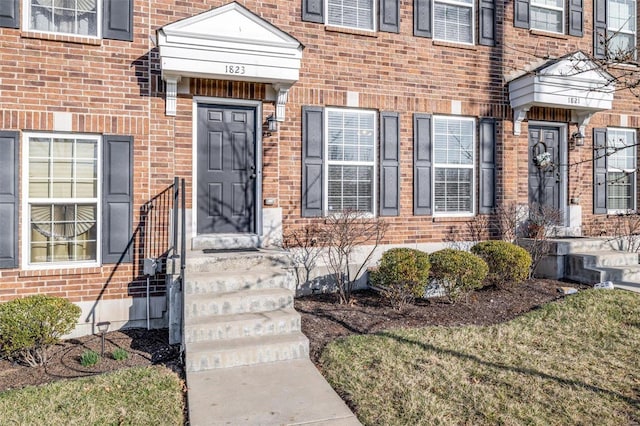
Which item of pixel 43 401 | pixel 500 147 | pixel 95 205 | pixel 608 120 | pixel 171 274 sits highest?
pixel 608 120

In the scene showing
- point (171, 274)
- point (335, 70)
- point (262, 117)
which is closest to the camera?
point (171, 274)

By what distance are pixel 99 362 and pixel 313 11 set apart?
18.0 feet

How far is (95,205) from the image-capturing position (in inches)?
221

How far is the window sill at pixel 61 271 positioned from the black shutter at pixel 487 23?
7022 millimetres

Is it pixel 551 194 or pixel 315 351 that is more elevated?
pixel 551 194

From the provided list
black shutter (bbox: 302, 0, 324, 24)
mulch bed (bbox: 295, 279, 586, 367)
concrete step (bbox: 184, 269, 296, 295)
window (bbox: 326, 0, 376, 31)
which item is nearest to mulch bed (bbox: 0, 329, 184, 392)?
concrete step (bbox: 184, 269, 296, 295)

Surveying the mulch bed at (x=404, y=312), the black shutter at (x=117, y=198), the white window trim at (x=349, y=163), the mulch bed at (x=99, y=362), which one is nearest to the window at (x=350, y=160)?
the white window trim at (x=349, y=163)

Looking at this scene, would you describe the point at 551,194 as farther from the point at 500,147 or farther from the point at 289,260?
the point at 289,260

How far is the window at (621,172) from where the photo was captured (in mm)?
8664

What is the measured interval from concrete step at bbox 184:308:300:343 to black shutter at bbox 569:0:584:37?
301 inches

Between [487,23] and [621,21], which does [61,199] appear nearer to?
[487,23]

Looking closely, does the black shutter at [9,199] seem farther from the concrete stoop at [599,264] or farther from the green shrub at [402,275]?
the concrete stoop at [599,264]

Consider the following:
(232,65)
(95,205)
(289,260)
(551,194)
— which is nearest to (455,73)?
(551,194)

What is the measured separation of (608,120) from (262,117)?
6.82 m
